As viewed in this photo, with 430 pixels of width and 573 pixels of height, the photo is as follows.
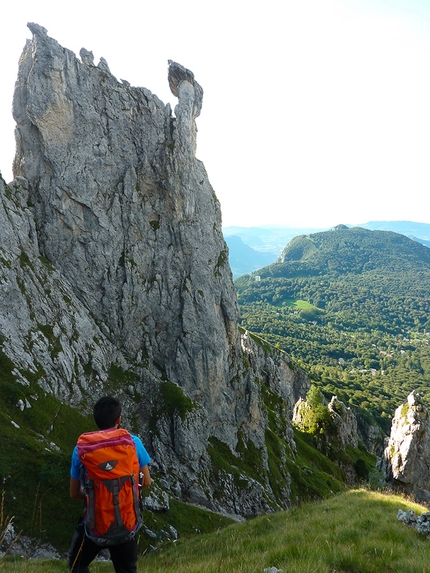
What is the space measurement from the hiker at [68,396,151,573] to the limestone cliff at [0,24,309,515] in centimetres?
3304

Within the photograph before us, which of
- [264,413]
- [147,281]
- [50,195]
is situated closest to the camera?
[50,195]

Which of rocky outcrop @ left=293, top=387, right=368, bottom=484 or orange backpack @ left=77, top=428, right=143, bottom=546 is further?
rocky outcrop @ left=293, top=387, right=368, bottom=484

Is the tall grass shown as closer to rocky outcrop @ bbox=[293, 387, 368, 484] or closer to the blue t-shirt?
the blue t-shirt

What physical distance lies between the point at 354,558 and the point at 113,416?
7.60 metres

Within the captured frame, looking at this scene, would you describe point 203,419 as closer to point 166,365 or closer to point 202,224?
point 166,365

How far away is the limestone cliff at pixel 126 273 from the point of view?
43.1m

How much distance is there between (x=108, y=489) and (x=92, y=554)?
1.79 metres

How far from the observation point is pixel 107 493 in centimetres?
634

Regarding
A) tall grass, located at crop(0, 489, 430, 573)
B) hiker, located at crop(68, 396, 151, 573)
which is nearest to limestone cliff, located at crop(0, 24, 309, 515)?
tall grass, located at crop(0, 489, 430, 573)

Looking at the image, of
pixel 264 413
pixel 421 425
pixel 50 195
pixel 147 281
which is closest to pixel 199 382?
pixel 147 281

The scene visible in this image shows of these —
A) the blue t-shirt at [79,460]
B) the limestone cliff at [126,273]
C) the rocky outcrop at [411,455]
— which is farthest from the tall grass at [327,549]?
the rocky outcrop at [411,455]

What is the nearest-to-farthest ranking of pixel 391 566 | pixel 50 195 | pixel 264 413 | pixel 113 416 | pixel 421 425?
1. pixel 113 416
2. pixel 391 566
3. pixel 50 195
4. pixel 421 425
5. pixel 264 413

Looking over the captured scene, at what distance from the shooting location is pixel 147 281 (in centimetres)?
5628

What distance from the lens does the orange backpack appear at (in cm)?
634
